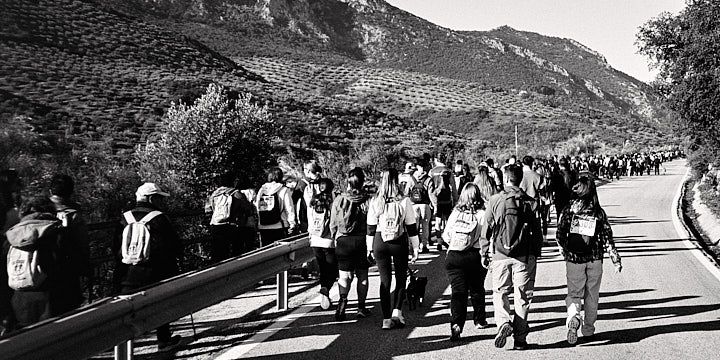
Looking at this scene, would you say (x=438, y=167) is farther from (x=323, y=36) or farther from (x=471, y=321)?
(x=323, y=36)

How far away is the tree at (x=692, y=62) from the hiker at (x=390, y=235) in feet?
40.4

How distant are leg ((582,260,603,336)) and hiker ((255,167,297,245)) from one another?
453cm

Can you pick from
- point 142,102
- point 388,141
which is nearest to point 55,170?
point 142,102

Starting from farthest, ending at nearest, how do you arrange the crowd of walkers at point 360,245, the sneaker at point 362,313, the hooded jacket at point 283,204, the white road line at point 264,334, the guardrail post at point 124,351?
the hooded jacket at point 283,204
the sneaker at point 362,313
the white road line at point 264,334
the crowd of walkers at point 360,245
the guardrail post at point 124,351

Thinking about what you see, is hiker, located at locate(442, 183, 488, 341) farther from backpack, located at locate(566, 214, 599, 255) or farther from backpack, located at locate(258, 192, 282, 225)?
backpack, located at locate(258, 192, 282, 225)

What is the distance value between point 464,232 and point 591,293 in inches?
56.3

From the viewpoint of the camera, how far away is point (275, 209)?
34.2ft

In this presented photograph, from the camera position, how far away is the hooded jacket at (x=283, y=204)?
34.0 feet

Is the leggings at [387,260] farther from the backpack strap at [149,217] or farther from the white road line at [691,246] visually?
the white road line at [691,246]

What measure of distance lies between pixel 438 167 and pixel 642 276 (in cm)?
446

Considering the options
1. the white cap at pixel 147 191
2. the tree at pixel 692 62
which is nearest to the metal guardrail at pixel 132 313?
the white cap at pixel 147 191

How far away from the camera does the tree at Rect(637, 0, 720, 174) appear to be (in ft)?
57.5

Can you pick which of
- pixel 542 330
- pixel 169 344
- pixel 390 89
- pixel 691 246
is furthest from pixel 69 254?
pixel 390 89

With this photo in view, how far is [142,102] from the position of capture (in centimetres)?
3388
